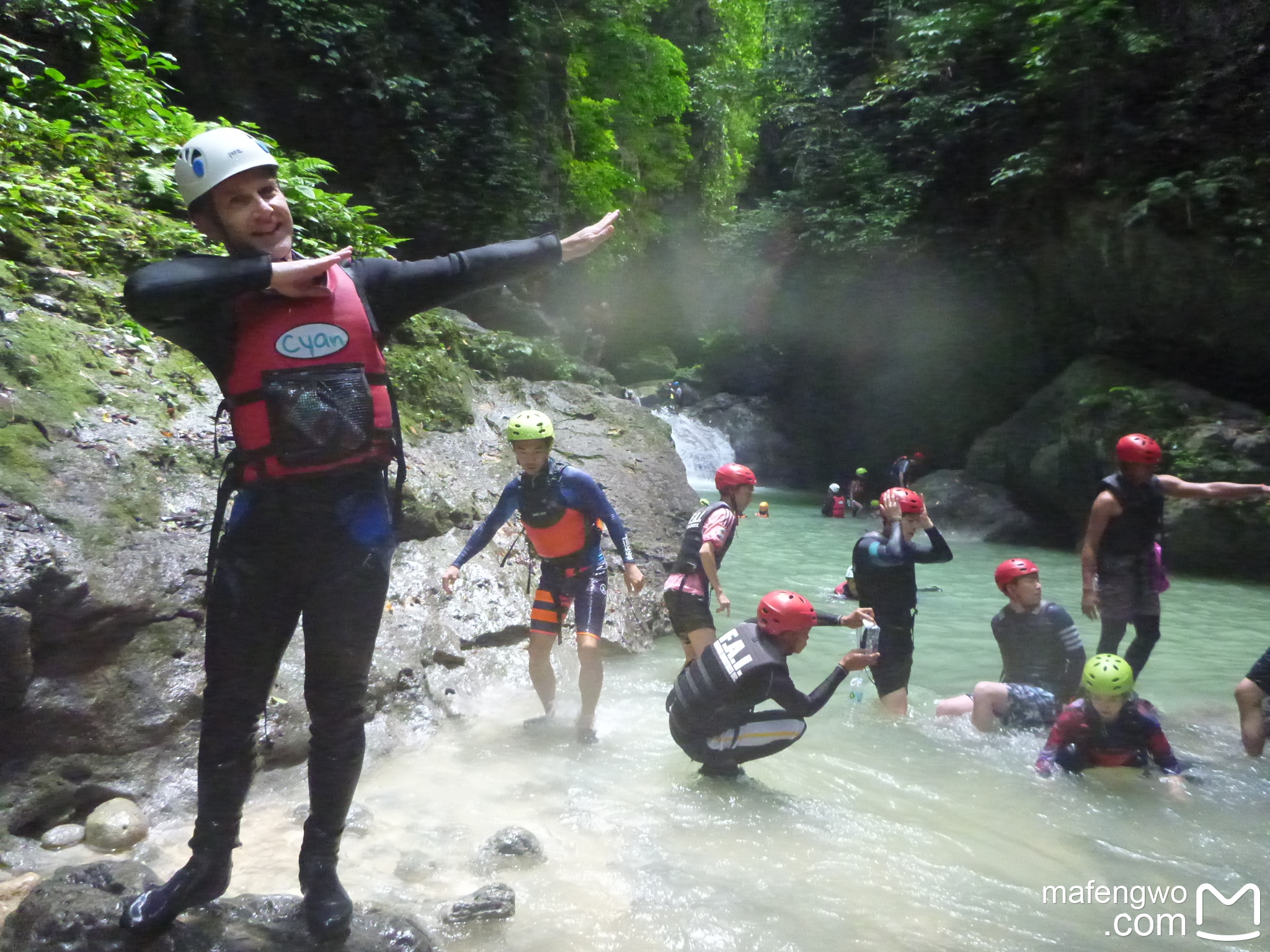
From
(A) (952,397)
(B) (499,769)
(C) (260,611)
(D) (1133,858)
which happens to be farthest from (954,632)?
(A) (952,397)

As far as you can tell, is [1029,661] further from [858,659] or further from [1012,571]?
[858,659]

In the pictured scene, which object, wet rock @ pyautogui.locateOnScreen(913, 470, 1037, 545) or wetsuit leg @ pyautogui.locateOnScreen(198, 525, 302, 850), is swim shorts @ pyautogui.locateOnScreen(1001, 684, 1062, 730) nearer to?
wetsuit leg @ pyautogui.locateOnScreen(198, 525, 302, 850)

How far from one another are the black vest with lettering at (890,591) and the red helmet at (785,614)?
1.58 meters

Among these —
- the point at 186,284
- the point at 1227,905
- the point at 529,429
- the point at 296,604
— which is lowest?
the point at 1227,905

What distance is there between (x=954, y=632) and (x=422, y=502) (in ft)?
18.2

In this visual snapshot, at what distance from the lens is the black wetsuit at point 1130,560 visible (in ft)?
19.4

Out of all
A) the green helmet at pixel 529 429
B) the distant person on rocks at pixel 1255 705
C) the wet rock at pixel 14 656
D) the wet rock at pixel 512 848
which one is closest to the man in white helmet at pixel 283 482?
the wet rock at pixel 512 848

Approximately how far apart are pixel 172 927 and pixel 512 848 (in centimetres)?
154

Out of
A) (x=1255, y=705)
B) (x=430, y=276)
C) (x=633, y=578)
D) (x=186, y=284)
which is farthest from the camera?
(x=1255, y=705)

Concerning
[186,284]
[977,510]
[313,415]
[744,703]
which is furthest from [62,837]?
[977,510]

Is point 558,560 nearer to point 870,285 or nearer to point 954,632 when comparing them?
point 954,632

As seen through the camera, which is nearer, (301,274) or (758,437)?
(301,274)

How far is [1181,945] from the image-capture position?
10.8 feet

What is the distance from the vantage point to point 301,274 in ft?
7.28
